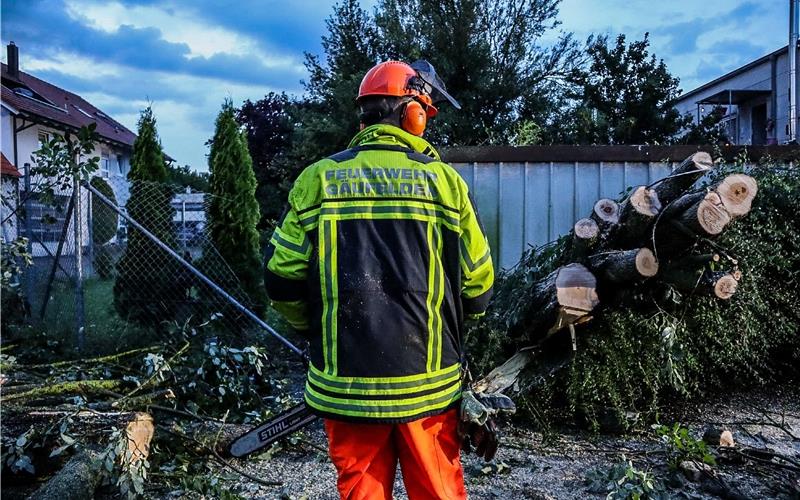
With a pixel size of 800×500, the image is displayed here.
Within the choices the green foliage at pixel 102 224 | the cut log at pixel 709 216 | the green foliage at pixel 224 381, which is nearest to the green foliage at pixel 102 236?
the green foliage at pixel 102 224

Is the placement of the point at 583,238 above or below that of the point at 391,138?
below

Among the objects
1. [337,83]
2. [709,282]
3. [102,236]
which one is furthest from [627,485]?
[337,83]

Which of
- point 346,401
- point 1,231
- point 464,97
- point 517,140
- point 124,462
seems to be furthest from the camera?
point 464,97

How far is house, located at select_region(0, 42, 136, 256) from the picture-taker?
7.27 meters

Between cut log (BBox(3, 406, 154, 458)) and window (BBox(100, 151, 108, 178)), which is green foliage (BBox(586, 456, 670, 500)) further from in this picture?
window (BBox(100, 151, 108, 178))

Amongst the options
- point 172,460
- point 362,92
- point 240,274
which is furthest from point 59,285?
point 362,92

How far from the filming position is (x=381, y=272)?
2.15m

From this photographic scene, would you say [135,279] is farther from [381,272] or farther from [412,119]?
[381,272]

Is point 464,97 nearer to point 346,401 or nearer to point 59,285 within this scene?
point 59,285

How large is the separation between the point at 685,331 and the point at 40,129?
919 inches

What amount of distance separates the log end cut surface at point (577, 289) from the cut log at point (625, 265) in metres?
0.08

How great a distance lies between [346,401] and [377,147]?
Answer: 2.72ft

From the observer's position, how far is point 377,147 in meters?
2.27

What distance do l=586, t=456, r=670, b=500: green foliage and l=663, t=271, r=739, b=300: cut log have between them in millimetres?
1139
